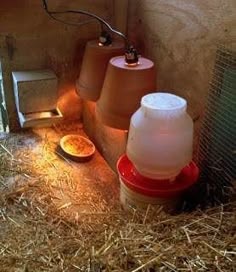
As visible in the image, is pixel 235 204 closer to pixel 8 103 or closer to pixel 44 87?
pixel 44 87

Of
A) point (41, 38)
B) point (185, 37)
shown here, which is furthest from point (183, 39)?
point (41, 38)

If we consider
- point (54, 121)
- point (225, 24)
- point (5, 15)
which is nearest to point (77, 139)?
point (54, 121)

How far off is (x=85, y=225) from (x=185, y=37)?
1036 millimetres

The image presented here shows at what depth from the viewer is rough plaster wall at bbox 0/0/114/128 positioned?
2189 millimetres

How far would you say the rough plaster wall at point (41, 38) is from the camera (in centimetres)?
219

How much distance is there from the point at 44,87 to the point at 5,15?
496mm

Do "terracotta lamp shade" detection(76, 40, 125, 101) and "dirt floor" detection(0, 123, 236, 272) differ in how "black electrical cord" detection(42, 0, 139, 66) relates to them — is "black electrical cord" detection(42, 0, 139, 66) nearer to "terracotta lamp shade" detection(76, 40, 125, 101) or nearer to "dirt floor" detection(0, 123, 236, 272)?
"terracotta lamp shade" detection(76, 40, 125, 101)

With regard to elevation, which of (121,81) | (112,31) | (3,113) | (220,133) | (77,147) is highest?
(112,31)

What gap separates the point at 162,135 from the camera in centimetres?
146

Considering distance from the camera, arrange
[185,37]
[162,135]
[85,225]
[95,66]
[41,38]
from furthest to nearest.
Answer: [41,38]
[95,66]
[185,37]
[85,225]
[162,135]

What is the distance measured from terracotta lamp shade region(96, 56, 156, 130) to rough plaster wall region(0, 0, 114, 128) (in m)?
0.62

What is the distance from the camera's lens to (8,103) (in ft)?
8.08

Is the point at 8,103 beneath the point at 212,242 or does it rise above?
beneath

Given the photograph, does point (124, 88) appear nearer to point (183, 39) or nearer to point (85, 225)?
point (183, 39)
